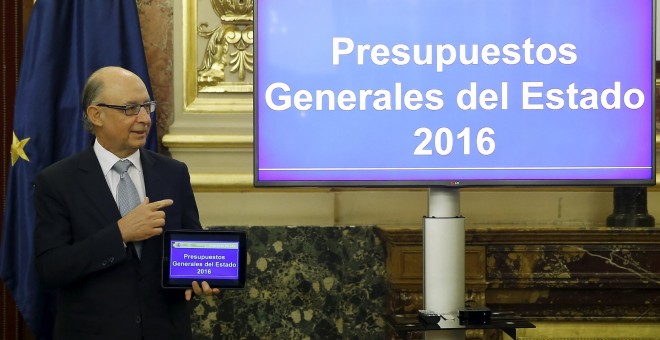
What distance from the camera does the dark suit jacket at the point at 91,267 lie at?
2.66 meters

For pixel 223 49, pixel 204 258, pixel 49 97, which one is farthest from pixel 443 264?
pixel 49 97

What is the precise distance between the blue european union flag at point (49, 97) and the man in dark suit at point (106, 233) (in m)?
0.97

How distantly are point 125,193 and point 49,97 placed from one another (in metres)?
1.17

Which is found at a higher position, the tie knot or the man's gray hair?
the man's gray hair

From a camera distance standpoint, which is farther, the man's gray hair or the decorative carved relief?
the decorative carved relief

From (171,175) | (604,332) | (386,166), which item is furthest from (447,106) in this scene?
(604,332)

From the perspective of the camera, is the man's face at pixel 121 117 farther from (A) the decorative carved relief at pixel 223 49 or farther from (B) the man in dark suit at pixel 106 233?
(A) the decorative carved relief at pixel 223 49

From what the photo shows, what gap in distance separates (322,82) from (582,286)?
1.41 m

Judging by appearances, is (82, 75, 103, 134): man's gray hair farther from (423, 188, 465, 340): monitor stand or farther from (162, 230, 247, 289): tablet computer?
(423, 188, 465, 340): monitor stand

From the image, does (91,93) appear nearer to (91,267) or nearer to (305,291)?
(91,267)

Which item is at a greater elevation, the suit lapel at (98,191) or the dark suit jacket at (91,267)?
the suit lapel at (98,191)

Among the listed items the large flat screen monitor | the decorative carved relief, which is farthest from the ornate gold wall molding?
the large flat screen monitor

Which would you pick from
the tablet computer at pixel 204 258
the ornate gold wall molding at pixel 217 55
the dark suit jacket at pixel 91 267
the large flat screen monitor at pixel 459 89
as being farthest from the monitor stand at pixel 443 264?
the ornate gold wall molding at pixel 217 55

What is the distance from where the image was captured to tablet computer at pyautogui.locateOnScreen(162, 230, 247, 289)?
268 cm
